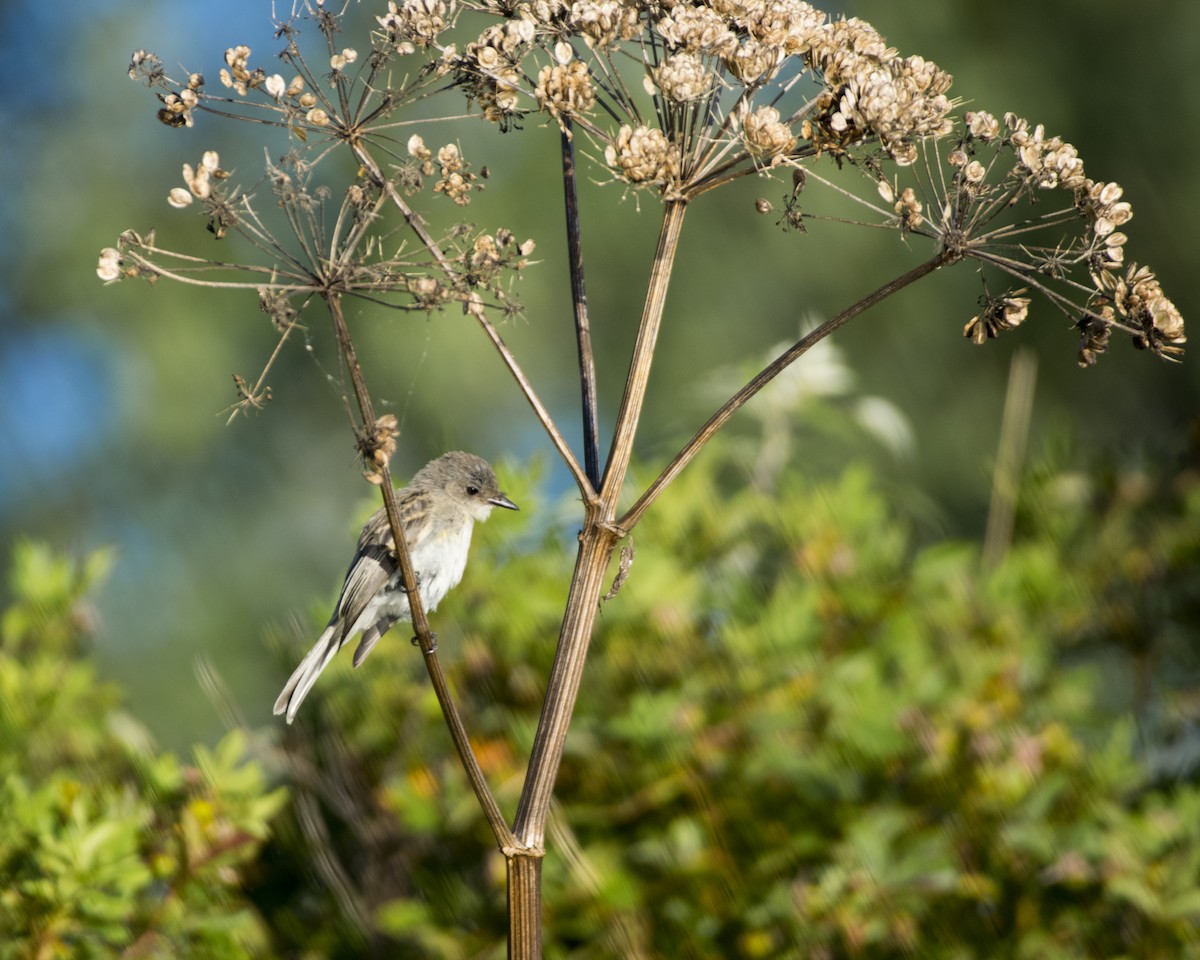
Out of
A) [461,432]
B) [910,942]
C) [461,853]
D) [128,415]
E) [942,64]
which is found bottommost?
[910,942]

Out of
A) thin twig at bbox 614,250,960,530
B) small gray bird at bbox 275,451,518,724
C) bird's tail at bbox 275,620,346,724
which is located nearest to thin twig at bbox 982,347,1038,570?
small gray bird at bbox 275,451,518,724

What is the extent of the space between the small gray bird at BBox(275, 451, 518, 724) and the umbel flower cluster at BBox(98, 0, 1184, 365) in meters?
1.02

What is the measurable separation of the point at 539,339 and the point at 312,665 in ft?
12.9

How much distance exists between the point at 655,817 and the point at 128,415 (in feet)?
15.3

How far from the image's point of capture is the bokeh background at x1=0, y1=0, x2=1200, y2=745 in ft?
19.6

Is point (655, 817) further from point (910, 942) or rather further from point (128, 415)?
point (128, 415)

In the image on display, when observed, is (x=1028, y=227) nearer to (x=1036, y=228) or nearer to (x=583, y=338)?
(x=1036, y=228)

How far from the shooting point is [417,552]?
3.04 m

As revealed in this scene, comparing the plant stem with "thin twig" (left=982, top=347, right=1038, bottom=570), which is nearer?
the plant stem

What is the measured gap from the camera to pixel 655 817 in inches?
101

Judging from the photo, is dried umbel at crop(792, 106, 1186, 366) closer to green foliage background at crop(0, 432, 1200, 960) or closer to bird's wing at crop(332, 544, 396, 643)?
green foliage background at crop(0, 432, 1200, 960)

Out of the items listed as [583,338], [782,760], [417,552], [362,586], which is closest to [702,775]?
[782,760]

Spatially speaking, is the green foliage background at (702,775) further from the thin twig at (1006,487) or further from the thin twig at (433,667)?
the thin twig at (433,667)

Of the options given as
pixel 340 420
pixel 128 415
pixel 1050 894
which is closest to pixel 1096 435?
pixel 340 420
